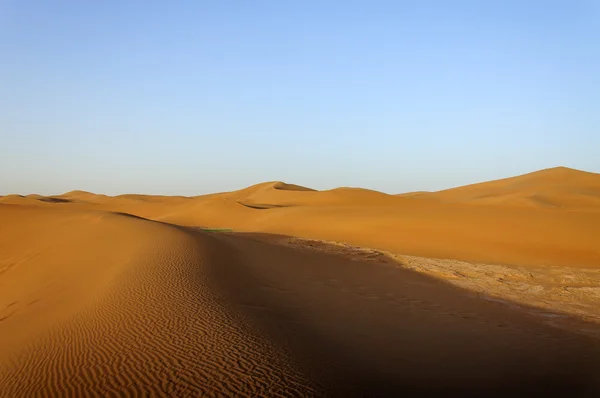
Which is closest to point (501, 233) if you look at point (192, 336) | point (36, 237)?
point (192, 336)

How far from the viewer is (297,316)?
8930 mm

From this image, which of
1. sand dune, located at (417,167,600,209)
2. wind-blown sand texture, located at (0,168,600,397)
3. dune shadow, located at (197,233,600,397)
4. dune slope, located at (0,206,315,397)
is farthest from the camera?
sand dune, located at (417,167,600,209)

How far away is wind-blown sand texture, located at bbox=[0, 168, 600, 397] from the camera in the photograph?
561cm

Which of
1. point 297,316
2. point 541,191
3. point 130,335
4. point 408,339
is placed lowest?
point 408,339

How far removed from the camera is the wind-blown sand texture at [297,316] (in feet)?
18.4

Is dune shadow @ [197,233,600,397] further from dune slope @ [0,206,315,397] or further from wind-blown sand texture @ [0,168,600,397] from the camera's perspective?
dune slope @ [0,206,315,397]

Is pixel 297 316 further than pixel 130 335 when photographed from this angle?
Yes

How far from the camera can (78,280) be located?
1166cm

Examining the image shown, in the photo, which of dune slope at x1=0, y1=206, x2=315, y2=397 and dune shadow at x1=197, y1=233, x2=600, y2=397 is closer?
dune slope at x1=0, y1=206, x2=315, y2=397

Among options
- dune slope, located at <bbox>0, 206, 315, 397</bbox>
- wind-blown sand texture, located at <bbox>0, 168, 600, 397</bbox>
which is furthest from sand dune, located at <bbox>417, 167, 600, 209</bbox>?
dune slope, located at <bbox>0, 206, 315, 397</bbox>

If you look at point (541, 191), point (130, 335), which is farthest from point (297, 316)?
point (541, 191)

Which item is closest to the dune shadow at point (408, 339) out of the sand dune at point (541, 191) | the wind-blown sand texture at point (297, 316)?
the wind-blown sand texture at point (297, 316)

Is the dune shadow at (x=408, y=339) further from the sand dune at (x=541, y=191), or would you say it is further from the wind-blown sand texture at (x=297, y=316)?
the sand dune at (x=541, y=191)

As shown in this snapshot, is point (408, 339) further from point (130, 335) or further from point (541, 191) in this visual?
point (541, 191)
